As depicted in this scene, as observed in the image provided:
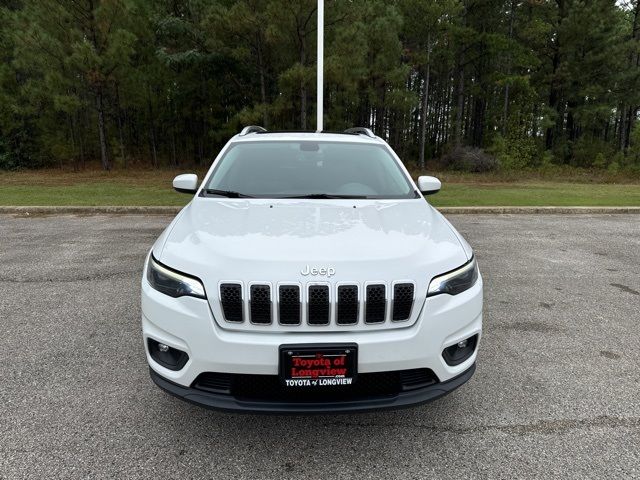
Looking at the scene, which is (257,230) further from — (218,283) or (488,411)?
(488,411)

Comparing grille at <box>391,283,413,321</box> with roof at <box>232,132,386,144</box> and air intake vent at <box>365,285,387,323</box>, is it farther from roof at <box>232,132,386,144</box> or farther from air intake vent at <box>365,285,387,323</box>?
roof at <box>232,132,386,144</box>

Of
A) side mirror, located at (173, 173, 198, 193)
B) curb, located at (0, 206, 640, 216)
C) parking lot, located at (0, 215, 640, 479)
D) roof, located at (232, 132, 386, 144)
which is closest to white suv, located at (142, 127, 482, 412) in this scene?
parking lot, located at (0, 215, 640, 479)

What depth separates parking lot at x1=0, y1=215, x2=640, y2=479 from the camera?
2.20 m

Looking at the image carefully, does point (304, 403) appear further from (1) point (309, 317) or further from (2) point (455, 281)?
(2) point (455, 281)

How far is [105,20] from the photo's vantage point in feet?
67.7

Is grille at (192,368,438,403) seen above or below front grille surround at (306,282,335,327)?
below

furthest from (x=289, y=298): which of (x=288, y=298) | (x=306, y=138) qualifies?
(x=306, y=138)

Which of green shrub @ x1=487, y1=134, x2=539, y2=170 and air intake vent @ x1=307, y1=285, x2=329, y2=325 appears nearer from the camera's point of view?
air intake vent @ x1=307, y1=285, x2=329, y2=325

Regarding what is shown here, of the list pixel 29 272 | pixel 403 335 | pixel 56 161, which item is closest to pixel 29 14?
pixel 56 161

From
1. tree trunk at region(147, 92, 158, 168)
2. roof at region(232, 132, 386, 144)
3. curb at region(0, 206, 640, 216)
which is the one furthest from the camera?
tree trunk at region(147, 92, 158, 168)

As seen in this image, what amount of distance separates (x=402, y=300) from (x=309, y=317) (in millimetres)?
462

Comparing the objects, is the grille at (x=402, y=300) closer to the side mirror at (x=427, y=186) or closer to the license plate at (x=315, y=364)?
the license plate at (x=315, y=364)

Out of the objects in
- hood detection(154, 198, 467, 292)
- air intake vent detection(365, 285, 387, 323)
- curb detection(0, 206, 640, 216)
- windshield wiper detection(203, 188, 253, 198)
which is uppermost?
windshield wiper detection(203, 188, 253, 198)

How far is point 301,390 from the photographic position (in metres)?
2.07
